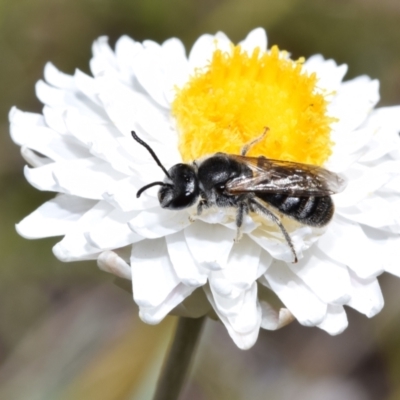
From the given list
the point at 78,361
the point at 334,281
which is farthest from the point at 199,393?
the point at 334,281

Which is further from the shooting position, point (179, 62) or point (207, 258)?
point (179, 62)

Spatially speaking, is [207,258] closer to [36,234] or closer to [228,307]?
[228,307]

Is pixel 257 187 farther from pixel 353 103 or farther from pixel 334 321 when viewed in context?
pixel 353 103

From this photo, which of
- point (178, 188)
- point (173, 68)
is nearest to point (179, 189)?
point (178, 188)

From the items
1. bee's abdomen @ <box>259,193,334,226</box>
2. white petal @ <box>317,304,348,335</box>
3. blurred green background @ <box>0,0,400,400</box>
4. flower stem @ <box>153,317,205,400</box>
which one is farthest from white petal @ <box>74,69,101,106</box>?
blurred green background @ <box>0,0,400,400</box>

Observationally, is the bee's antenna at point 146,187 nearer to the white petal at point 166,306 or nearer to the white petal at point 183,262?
the white petal at point 183,262

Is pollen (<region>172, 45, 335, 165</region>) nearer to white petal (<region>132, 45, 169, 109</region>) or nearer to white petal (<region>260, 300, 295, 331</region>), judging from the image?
white petal (<region>132, 45, 169, 109</region>)

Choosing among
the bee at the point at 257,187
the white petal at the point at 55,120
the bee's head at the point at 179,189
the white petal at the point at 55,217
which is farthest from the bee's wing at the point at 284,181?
the white petal at the point at 55,120
